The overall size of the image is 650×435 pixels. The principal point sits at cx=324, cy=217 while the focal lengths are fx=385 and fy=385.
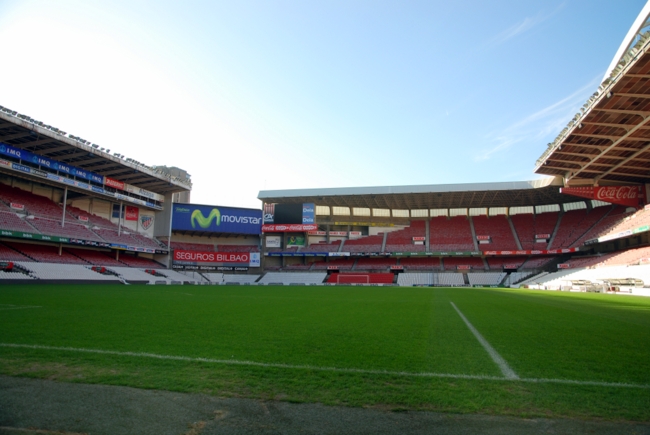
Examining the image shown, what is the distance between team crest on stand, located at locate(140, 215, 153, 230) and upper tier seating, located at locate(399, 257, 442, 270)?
36660 mm

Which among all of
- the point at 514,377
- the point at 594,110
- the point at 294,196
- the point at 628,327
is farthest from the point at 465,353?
the point at 294,196

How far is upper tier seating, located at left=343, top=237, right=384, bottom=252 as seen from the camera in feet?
191

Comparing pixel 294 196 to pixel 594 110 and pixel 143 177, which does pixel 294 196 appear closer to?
pixel 143 177

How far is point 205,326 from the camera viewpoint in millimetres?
8523

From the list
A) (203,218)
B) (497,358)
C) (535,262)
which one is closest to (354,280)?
(203,218)

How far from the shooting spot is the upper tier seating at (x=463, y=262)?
181ft

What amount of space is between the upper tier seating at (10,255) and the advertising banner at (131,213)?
55.1 ft

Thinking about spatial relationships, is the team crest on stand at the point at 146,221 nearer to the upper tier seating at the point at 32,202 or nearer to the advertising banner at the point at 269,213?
the upper tier seating at the point at 32,202

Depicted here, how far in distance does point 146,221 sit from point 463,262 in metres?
45.3

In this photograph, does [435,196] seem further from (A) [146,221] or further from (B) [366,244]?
(A) [146,221]

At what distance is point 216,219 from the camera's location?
2279 inches

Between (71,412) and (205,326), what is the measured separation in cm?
527

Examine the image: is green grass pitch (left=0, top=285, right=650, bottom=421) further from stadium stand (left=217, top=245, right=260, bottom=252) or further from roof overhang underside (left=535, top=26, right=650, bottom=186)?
stadium stand (left=217, top=245, right=260, bottom=252)

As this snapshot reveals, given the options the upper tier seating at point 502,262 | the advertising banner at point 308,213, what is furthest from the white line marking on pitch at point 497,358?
the upper tier seating at point 502,262
